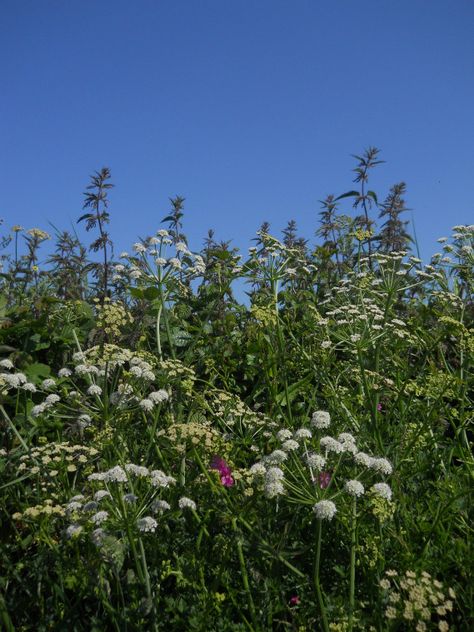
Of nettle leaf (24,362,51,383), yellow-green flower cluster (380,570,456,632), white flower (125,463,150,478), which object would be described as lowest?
yellow-green flower cluster (380,570,456,632)

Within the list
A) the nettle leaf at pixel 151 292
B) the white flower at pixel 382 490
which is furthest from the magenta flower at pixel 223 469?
the nettle leaf at pixel 151 292

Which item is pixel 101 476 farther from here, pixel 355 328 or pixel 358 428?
pixel 355 328

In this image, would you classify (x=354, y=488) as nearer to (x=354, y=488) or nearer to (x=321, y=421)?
(x=354, y=488)

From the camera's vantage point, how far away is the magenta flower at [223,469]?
3291 mm

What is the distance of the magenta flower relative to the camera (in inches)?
130

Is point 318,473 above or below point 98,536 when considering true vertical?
above

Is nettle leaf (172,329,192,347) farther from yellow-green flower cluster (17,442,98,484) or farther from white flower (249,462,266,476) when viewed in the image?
white flower (249,462,266,476)

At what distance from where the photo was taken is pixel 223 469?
3.36m

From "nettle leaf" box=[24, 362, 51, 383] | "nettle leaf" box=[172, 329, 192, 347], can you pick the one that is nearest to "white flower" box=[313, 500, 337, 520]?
"nettle leaf" box=[172, 329, 192, 347]

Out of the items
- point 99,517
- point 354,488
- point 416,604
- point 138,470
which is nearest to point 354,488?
point 354,488

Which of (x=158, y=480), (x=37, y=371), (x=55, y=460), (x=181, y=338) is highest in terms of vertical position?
(x=181, y=338)

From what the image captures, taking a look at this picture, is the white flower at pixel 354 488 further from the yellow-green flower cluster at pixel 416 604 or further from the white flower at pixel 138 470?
the white flower at pixel 138 470

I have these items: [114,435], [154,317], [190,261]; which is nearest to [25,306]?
[154,317]

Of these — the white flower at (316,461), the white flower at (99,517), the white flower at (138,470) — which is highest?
the white flower at (316,461)
